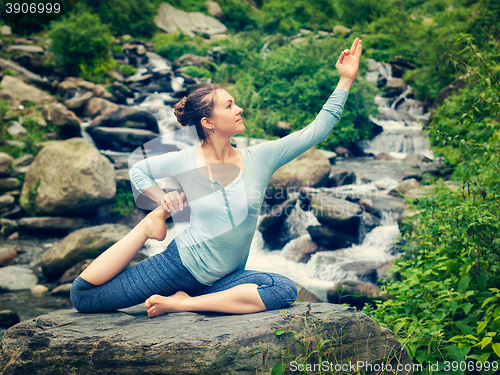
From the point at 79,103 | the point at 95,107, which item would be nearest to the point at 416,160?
the point at 95,107

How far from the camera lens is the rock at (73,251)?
Result: 618cm

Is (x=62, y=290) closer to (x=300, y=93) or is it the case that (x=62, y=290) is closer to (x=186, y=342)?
(x=186, y=342)

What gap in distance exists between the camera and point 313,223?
289 inches

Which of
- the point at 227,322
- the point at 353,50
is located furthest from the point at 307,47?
the point at 227,322

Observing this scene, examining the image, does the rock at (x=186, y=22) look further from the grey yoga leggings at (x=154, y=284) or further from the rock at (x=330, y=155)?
the grey yoga leggings at (x=154, y=284)

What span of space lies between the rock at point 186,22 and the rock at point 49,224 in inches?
770

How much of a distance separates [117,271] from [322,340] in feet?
4.19

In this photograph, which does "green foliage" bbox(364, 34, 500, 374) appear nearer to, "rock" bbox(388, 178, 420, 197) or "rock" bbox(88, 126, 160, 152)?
"rock" bbox(388, 178, 420, 197)

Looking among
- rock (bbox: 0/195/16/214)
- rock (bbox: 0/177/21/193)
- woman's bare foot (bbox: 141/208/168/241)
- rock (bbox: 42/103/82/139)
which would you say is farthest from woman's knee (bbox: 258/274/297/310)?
A: rock (bbox: 42/103/82/139)

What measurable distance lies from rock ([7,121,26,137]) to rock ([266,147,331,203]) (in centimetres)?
753

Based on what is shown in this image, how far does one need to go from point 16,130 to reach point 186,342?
36.8ft

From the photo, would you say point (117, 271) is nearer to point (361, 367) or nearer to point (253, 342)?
point (253, 342)

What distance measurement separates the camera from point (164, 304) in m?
2.28

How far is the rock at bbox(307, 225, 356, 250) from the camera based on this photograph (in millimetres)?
6758
